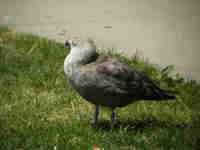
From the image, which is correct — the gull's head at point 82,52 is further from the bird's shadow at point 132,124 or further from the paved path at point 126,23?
the paved path at point 126,23

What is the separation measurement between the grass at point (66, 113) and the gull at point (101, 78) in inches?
15.6

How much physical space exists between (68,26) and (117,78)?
3.84 meters

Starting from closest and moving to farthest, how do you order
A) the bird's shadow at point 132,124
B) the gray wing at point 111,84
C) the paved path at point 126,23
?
the gray wing at point 111,84 → the bird's shadow at point 132,124 → the paved path at point 126,23

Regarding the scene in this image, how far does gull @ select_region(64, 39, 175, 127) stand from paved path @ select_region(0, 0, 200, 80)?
2110 millimetres

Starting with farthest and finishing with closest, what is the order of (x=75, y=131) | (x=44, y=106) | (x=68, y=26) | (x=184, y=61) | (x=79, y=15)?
1. (x=79, y=15)
2. (x=68, y=26)
3. (x=184, y=61)
4. (x=44, y=106)
5. (x=75, y=131)

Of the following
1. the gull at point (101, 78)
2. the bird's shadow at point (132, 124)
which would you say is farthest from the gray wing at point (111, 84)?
the bird's shadow at point (132, 124)

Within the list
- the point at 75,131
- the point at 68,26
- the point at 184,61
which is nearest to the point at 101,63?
A: the point at 75,131

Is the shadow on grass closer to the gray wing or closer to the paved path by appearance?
the gray wing

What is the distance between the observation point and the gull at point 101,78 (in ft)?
14.5

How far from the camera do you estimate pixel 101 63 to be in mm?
4598

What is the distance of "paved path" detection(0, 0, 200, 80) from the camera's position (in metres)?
7.24

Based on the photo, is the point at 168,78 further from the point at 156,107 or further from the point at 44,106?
the point at 44,106

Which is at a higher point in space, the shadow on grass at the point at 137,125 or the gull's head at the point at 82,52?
the gull's head at the point at 82,52

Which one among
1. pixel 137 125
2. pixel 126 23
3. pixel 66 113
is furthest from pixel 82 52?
pixel 126 23
